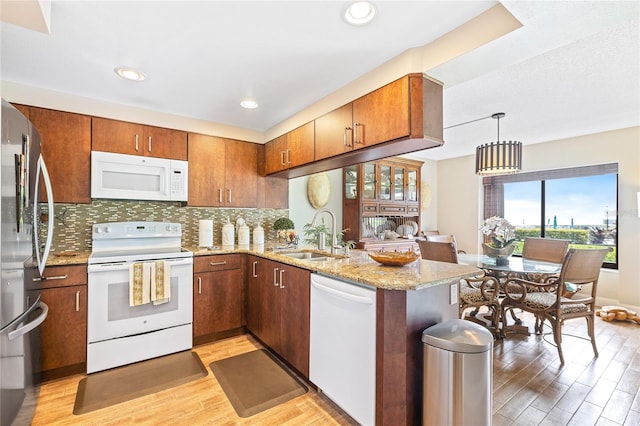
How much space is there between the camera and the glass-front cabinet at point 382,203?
14.5ft

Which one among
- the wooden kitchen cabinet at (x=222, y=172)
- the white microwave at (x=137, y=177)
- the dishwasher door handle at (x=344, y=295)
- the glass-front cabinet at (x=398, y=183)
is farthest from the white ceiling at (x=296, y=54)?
the glass-front cabinet at (x=398, y=183)

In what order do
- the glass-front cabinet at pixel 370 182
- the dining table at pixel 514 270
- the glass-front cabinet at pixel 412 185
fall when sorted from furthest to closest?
the glass-front cabinet at pixel 412 185, the glass-front cabinet at pixel 370 182, the dining table at pixel 514 270

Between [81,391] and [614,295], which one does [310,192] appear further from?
[614,295]

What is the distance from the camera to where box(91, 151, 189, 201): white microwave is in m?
2.69

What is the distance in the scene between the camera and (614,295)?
4.16 meters

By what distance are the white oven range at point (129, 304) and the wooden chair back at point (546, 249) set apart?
13.5 ft

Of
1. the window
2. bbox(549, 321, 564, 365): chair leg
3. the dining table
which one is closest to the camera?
bbox(549, 321, 564, 365): chair leg

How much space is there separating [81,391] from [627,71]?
15.8 feet

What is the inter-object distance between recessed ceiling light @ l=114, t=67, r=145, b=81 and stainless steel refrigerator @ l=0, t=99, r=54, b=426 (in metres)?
0.74

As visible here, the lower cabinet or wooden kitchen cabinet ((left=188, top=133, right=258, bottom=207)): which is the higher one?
wooden kitchen cabinet ((left=188, top=133, right=258, bottom=207))

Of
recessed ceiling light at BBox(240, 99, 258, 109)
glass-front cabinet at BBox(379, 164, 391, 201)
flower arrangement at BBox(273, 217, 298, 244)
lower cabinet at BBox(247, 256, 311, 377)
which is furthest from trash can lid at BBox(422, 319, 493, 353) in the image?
glass-front cabinet at BBox(379, 164, 391, 201)

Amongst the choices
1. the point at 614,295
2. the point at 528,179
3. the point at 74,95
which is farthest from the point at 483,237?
the point at 74,95

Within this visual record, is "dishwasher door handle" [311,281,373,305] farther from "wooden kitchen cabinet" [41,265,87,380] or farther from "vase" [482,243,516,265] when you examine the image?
"vase" [482,243,516,265]

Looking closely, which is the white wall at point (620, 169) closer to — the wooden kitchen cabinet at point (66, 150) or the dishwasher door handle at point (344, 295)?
the dishwasher door handle at point (344, 295)
